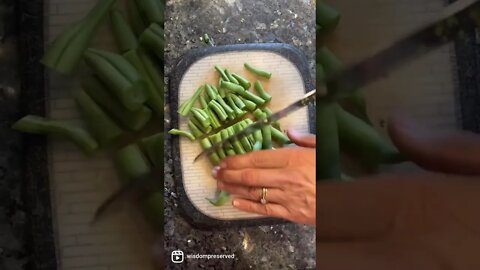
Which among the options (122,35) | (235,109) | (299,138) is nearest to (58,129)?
(122,35)

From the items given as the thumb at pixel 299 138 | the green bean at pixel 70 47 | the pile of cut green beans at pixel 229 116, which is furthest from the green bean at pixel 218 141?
the green bean at pixel 70 47

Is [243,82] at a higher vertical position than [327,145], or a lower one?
higher

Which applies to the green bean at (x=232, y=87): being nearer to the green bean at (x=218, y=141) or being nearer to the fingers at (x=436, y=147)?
the green bean at (x=218, y=141)

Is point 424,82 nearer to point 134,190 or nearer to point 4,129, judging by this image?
point 134,190

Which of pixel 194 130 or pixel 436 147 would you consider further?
pixel 194 130

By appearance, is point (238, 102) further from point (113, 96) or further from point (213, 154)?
point (113, 96)

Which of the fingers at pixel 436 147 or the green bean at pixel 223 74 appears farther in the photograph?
the green bean at pixel 223 74
